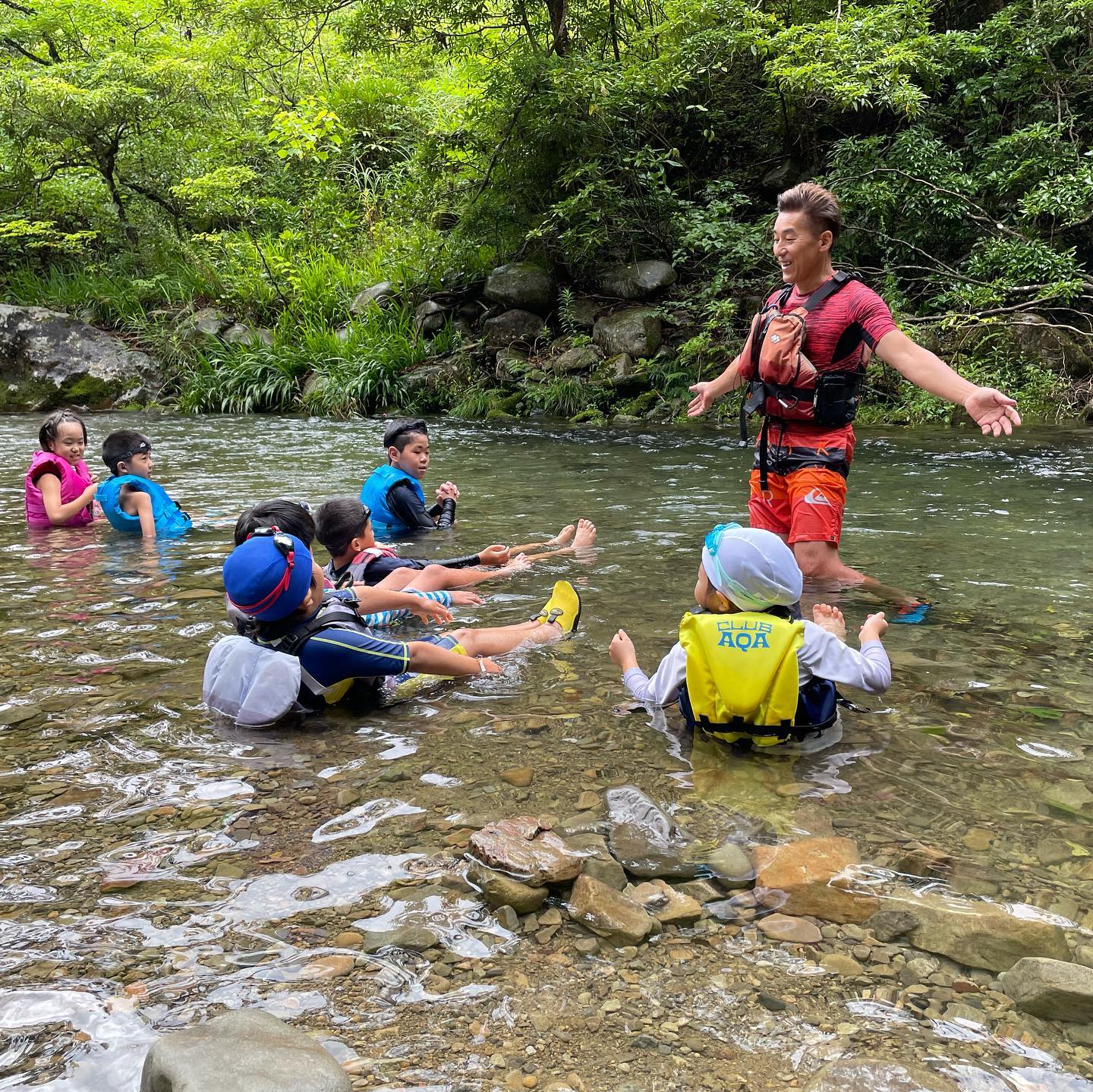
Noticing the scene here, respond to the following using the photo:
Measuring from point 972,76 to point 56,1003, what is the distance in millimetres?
15902

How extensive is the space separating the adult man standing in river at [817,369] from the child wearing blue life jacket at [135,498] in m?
4.33

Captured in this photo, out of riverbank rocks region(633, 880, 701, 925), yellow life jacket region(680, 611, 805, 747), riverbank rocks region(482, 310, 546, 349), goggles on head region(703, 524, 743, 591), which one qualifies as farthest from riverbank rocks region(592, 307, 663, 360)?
riverbank rocks region(633, 880, 701, 925)

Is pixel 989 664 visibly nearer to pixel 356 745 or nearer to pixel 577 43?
pixel 356 745

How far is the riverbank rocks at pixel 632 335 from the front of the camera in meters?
14.3

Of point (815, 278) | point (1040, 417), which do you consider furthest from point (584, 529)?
point (1040, 417)

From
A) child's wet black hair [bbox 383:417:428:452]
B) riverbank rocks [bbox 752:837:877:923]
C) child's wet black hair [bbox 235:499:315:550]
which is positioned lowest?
riverbank rocks [bbox 752:837:877:923]

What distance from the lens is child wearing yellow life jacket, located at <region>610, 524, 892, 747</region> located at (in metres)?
3.20

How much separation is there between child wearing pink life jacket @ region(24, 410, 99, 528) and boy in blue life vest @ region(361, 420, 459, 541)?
2.26 m

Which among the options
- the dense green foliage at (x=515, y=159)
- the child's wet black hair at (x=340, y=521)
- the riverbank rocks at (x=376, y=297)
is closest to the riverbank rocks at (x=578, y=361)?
the dense green foliage at (x=515, y=159)

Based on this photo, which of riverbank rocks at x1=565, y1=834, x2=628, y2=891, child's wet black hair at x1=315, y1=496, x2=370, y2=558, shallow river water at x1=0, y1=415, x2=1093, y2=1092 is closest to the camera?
shallow river water at x1=0, y1=415, x2=1093, y2=1092

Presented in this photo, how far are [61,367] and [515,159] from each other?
9.06 meters

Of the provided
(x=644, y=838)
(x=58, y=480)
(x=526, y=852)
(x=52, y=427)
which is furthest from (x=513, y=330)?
(x=526, y=852)

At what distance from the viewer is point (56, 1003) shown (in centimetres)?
205

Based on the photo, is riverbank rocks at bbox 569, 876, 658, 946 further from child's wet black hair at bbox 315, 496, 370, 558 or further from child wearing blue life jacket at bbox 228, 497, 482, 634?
child's wet black hair at bbox 315, 496, 370, 558
